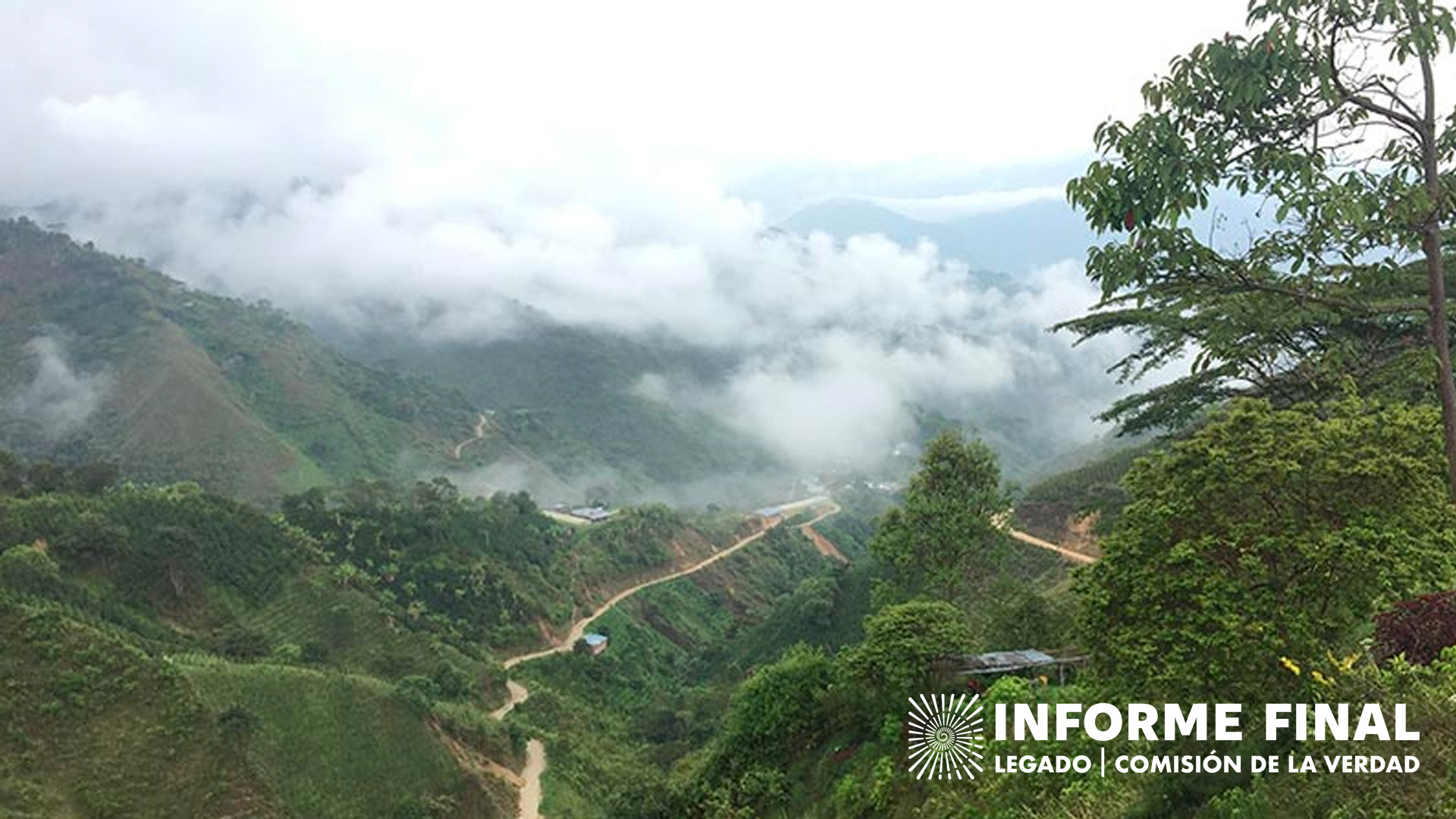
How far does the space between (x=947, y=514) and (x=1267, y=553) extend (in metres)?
14.4

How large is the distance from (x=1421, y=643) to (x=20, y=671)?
143 feet

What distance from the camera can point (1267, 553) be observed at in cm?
964

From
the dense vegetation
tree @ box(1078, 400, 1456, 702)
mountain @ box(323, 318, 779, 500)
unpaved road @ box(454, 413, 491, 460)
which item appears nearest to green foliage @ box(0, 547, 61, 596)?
the dense vegetation

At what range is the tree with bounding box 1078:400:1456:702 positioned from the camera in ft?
Answer: 29.7

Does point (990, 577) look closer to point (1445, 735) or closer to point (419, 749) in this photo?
point (1445, 735)

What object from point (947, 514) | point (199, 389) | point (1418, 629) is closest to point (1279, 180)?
point (1418, 629)

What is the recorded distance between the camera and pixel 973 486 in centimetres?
2430

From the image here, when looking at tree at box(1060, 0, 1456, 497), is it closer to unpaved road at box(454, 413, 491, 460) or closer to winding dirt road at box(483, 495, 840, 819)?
winding dirt road at box(483, 495, 840, 819)

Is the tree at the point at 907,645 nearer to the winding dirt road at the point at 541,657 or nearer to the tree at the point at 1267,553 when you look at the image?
the tree at the point at 1267,553

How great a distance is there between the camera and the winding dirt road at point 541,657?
4281 centimetres

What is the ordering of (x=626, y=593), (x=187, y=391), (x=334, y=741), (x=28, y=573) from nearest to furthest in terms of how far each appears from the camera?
(x=334, y=741), (x=28, y=573), (x=626, y=593), (x=187, y=391)

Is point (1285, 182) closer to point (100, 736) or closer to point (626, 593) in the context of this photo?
point (100, 736)

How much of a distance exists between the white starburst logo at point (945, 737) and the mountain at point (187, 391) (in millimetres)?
96388

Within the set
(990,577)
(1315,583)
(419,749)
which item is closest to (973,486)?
(990,577)
